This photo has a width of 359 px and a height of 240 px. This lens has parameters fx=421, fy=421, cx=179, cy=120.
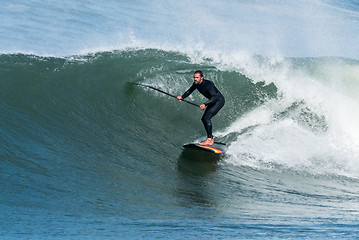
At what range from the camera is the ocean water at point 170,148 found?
5.17 metres

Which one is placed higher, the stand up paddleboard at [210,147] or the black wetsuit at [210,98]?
the black wetsuit at [210,98]

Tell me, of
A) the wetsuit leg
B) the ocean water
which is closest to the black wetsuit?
the wetsuit leg

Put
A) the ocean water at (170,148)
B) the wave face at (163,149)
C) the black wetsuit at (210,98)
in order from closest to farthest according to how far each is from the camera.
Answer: the ocean water at (170,148)
the wave face at (163,149)
the black wetsuit at (210,98)

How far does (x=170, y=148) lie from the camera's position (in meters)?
8.54

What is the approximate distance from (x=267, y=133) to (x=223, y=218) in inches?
175

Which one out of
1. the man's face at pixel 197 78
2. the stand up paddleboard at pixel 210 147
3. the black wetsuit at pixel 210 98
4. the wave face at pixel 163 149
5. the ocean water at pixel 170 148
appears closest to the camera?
the ocean water at pixel 170 148

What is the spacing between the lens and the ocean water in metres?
5.17

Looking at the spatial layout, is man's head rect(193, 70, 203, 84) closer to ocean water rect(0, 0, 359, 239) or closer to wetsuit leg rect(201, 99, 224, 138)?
wetsuit leg rect(201, 99, 224, 138)

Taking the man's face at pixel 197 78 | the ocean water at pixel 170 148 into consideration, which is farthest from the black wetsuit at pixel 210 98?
the ocean water at pixel 170 148

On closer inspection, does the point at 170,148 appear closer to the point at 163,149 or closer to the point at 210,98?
the point at 163,149

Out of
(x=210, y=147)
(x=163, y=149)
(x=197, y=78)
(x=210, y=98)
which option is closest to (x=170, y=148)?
(x=163, y=149)

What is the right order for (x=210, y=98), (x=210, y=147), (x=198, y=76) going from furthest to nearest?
(x=210, y=98) → (x=210, y=147) → (x=198, y=76)

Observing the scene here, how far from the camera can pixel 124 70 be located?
11438 millimetres

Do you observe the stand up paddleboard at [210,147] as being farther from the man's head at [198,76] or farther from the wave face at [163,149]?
the man's head at [198,76]
